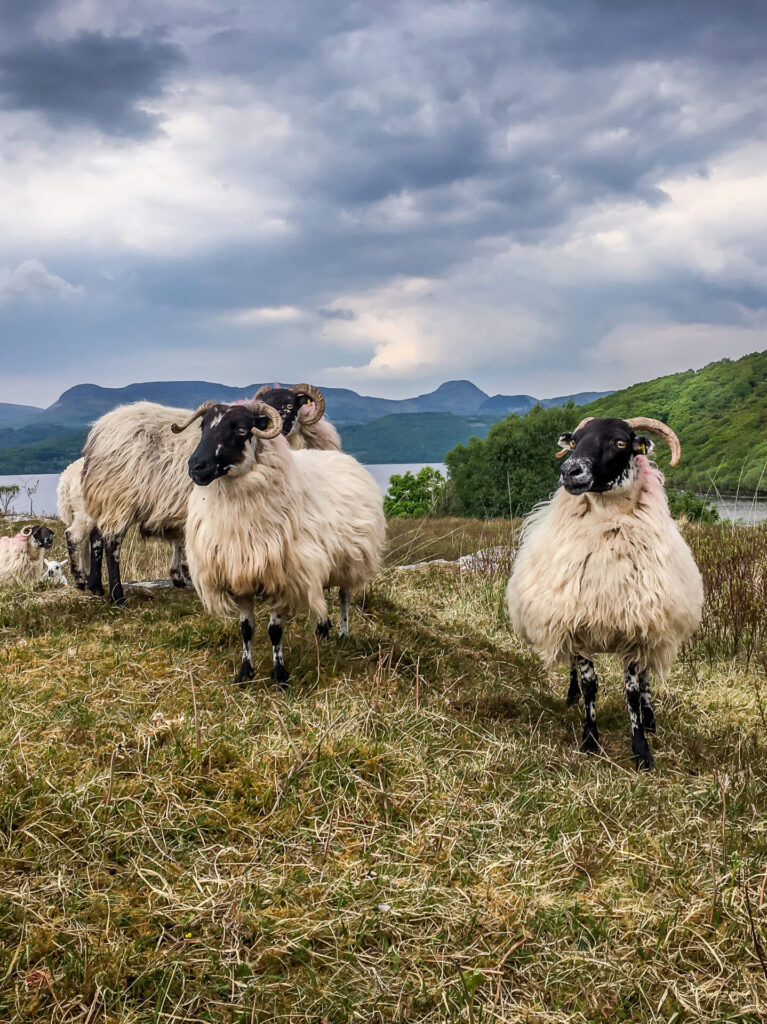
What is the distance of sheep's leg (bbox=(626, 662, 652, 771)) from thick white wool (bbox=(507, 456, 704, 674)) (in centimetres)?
13

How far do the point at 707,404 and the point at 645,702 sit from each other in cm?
8289

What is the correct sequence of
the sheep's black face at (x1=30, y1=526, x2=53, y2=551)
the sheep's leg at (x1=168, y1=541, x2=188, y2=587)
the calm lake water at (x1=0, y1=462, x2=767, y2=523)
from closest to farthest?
the sheep's leg at (x1=168, y1=541, x2=188, y2=587), the calm lake water at (x1=0, y1=462, x2=767, y2=523), the sheep's black face at (x1=30, y1=526, x2=53, y2=551)

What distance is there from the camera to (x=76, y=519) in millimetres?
9312

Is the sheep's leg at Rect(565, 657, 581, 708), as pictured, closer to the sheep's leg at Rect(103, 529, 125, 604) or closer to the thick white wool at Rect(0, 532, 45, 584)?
the sheep's leg at Rect(103, 529, 125, 604)

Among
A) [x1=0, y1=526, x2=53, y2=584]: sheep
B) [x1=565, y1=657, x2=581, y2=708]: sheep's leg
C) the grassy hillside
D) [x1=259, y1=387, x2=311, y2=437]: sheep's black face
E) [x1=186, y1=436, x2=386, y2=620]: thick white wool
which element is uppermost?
the grassy hillside

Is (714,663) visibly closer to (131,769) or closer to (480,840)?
(480,840)

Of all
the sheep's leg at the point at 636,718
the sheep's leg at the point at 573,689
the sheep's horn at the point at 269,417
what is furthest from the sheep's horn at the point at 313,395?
the sheep's leg at the point at 636,718

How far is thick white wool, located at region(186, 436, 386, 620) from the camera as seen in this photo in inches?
234

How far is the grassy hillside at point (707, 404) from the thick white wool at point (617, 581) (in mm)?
51226

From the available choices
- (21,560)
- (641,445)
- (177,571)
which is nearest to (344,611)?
(177,571)

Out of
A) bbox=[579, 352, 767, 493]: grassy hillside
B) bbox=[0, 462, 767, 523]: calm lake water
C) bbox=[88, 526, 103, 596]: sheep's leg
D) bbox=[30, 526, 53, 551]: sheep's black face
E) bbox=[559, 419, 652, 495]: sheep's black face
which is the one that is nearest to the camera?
bbox=[559, 419, 652, 495]: sheep's black face

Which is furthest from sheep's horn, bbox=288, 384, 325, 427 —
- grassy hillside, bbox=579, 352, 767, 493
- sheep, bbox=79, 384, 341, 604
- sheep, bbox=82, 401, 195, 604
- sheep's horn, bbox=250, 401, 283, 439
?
grassy hillside, bbox=579, 352, 767, 493

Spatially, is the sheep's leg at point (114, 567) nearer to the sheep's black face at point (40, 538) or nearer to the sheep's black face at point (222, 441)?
the sheep's black face at point (222, 441)

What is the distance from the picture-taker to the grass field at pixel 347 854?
298cm
